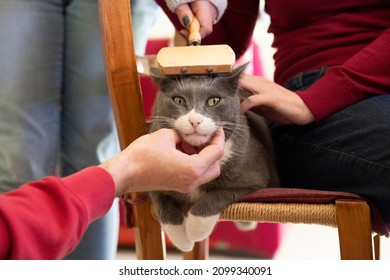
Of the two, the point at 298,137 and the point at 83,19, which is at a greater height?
the point at 83,19

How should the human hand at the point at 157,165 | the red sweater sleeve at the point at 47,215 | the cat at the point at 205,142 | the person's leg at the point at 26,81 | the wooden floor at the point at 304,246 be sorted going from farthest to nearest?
the wooden floor at the point at 304,246 → the person's leg at the point at 26,81 → the cat at the point at 205,142 → the human hand at the point at 157,165 → the red sweater sleeve at the point at 47,215

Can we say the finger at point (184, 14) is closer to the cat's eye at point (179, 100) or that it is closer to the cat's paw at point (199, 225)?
the cat's eye at point (179, 100)

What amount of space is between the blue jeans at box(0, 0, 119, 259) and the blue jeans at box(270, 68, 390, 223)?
48 cm

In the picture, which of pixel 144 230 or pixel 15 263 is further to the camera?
pixel 144 230

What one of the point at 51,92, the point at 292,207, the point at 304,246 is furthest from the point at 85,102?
the point at 304,246

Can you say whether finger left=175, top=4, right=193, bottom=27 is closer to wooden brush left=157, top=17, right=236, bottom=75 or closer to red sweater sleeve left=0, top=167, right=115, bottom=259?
wooden brush left=157, top=17, right=236, bottom=75

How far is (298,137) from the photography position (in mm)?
866

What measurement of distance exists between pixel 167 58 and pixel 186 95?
7cm

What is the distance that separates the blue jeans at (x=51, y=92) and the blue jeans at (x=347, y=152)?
48 centimetres

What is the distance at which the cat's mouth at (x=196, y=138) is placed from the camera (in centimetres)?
75

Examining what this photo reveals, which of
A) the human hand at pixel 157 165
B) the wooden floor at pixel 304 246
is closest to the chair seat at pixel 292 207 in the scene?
the human hand at pixel 157 165

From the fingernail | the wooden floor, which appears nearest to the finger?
the fingernail

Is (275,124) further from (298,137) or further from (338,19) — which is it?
(338,19)

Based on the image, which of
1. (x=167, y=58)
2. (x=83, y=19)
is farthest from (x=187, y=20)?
(x=83, y=19)
